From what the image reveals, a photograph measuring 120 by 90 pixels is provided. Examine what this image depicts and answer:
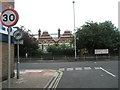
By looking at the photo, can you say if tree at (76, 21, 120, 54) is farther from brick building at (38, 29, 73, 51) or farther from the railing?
brick building at (38, 29, 73, 51)

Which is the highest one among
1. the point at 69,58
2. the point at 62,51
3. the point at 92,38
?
the point at 92,38

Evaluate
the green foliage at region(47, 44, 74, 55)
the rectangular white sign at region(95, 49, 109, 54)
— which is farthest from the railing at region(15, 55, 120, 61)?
the green foliage at region(47, 44, 74, 55)

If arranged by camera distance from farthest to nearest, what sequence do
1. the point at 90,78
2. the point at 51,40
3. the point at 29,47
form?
the point at 51,40
the point at 29,47
the point at 90,78

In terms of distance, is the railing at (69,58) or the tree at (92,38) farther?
the tree at (92,38)

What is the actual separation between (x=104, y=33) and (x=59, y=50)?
12037mm

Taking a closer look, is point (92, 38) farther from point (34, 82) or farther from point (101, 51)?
point (34, 82)

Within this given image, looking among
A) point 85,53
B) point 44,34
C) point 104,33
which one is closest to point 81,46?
point 85,53

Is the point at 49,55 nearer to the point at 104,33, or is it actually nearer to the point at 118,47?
the point at 104,33

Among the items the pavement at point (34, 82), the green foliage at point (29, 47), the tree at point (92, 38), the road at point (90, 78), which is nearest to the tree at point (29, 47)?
the green foliage at point (29, 47)

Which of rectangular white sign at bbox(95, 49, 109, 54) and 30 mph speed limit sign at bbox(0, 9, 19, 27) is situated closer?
30 mph speed limit sign at bbox(0, 9, 19, 27)

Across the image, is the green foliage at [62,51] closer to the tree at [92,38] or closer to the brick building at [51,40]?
the tree at [92,38]

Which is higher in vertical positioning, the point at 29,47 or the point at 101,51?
the point at 29,47

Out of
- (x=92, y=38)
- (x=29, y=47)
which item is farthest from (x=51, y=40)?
(x=92, y=38)

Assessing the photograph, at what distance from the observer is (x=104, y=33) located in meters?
48.8
